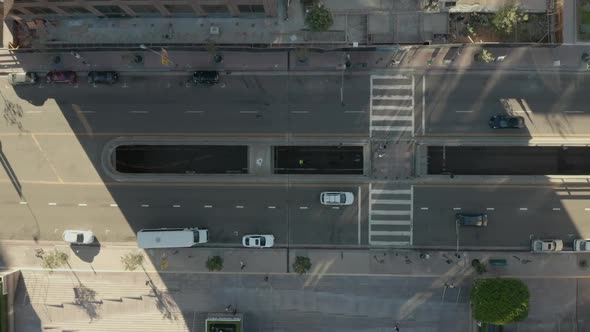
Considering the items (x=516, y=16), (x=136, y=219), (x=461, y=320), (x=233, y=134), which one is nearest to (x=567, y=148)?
(x=516, y=16)

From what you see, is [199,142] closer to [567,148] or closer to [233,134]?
[233,134]

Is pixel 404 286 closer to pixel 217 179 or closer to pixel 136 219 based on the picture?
pixel 217 179

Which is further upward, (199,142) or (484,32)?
(484,32)

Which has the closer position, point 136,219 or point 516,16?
point 516,16

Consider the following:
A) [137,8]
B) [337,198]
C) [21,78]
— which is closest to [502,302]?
[337,198]

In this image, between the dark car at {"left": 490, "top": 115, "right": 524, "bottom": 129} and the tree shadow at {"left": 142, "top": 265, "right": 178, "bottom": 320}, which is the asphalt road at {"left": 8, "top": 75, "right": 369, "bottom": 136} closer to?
the dark car at {"left": 490, "top": 115, "right": 524, "bottom": 129}

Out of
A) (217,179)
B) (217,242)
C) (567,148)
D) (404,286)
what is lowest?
(404,286)
